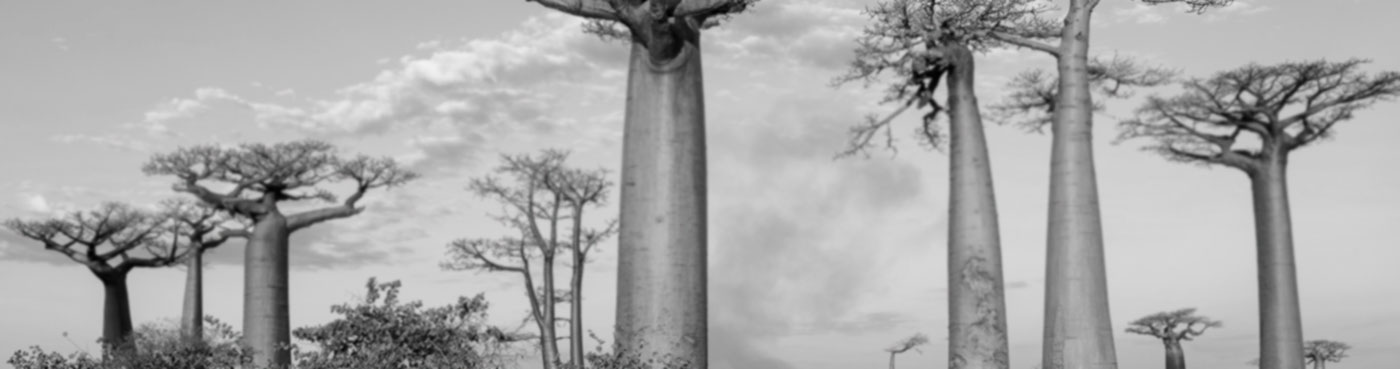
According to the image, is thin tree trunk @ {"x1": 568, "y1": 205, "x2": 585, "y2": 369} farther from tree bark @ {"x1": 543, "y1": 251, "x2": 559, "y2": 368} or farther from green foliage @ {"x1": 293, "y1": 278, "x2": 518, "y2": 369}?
green foliage @ {"x1": 293, "y1": 278, "x2": 518, "y2": 369}

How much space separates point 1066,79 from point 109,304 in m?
20.4

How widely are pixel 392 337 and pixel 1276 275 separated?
13664 mm

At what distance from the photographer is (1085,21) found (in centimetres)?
1455

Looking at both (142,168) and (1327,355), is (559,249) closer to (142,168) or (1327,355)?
(142,168)

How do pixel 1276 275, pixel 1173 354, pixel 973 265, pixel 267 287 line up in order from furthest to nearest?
pixel 1173 354 → pixel 267 287 → pixel 1276 275 → pixel 973 265

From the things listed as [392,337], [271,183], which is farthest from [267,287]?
[392,337]

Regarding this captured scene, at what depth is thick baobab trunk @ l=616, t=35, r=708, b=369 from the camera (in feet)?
32.4

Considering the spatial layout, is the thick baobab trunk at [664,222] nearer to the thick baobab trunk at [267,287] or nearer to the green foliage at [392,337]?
the green foliage at [392,337]

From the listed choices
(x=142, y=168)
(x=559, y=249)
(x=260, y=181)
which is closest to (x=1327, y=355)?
(x=559, y=249)

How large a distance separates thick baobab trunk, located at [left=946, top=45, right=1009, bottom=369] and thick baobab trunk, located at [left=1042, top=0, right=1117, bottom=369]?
0.60 metres

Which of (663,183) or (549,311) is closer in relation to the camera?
(663,183)

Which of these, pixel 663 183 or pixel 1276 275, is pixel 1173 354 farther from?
pixel 663 183

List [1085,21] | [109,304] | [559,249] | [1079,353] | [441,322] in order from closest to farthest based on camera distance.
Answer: [441,322], [1079,353], [1085,21], [559,249], [109,304]

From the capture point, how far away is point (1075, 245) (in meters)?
13.8
